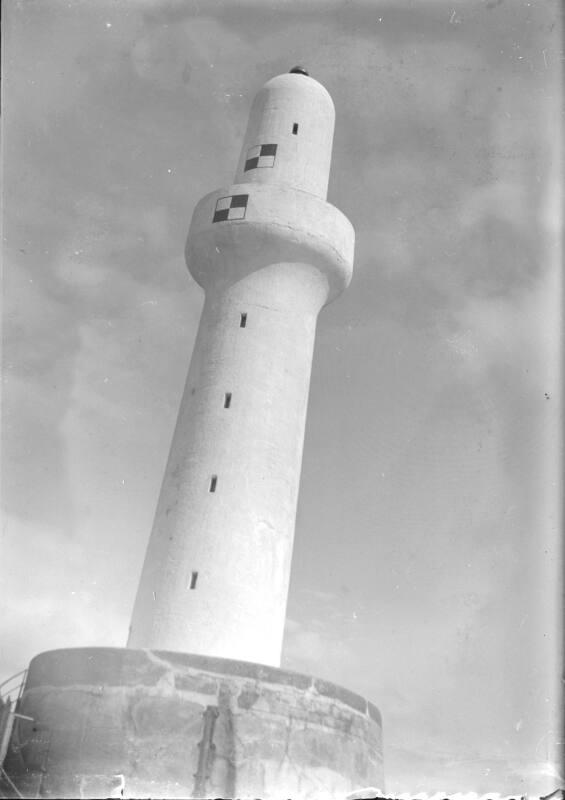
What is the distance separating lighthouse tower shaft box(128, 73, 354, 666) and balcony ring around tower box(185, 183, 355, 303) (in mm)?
33

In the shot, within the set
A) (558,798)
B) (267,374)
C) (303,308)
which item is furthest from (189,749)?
(303,308)

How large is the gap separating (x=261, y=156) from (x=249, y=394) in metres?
7.40

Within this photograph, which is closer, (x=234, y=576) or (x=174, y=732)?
(x=174, y=732)

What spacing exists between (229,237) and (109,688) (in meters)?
11.1

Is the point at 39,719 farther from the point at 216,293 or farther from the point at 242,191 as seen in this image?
the point at 242,191

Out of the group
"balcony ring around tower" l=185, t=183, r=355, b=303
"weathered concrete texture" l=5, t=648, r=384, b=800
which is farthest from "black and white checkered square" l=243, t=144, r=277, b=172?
"weathered concrete texture" l=5, t=648, r=384, b=800

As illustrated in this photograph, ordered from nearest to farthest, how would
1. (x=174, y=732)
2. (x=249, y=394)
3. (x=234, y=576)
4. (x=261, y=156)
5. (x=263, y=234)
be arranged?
1. (x=174, y=732)
2. (x=234, y=576)
3. (x=249, y=394)
4. (x=263, y=234)
5. (x=261, y=156)

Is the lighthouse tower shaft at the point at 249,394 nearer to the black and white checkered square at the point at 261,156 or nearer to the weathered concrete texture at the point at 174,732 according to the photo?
the black and white checkered square at the point at 261,156

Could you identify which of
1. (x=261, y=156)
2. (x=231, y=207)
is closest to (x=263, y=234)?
(x=231, y=207)

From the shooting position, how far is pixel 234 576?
631 inches

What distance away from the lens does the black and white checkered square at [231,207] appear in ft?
64.6

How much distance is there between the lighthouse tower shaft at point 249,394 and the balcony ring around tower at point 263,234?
0.03 m

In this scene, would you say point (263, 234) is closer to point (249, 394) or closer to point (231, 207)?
point (231, 207)

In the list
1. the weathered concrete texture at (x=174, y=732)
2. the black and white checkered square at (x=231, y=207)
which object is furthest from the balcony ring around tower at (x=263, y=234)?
the weathered concrete texture at (x=174, y=732)
